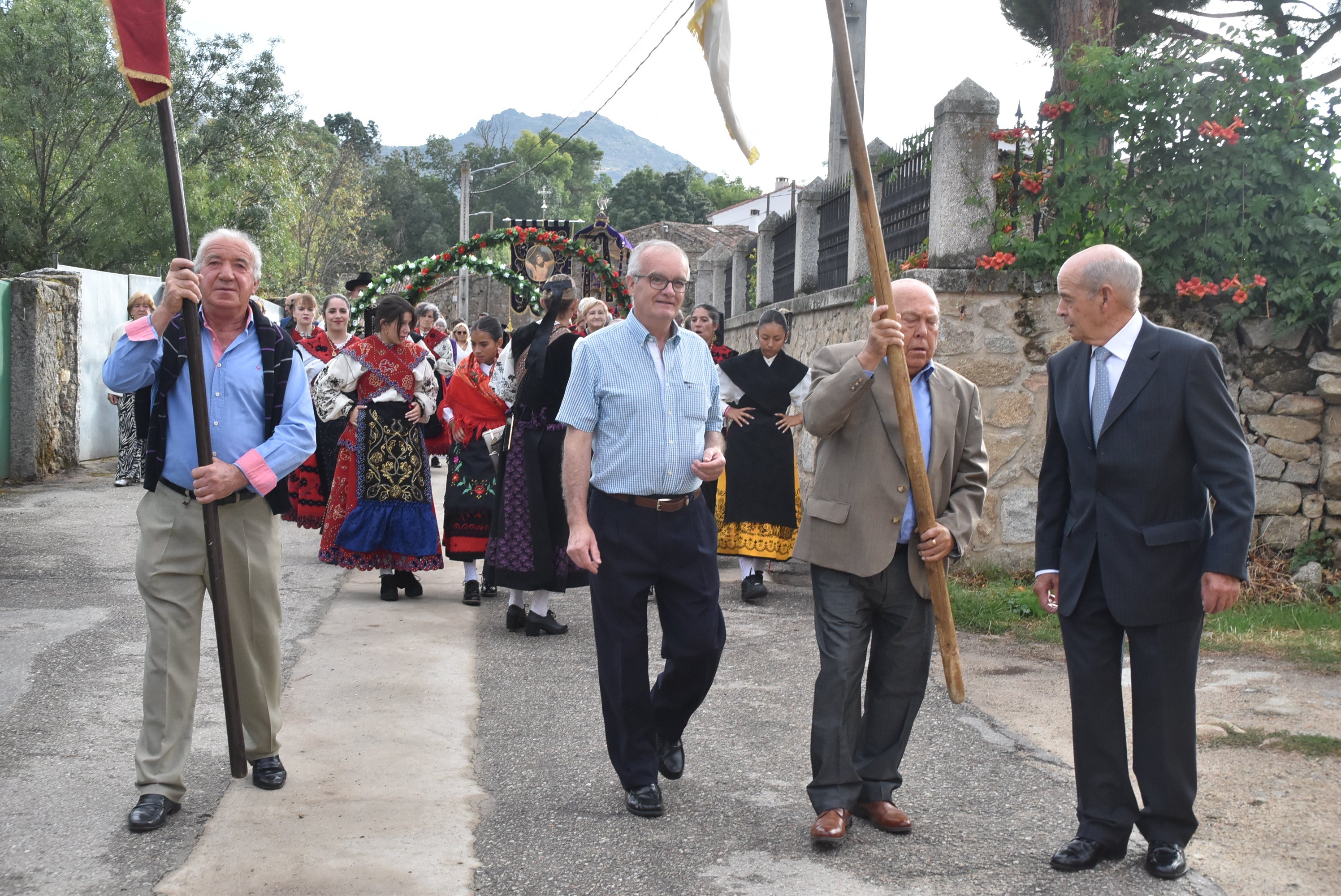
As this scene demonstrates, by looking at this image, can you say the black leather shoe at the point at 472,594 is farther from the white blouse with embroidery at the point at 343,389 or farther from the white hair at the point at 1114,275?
the white hair at the point at 1114,275

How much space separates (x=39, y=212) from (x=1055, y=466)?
75.7 ft


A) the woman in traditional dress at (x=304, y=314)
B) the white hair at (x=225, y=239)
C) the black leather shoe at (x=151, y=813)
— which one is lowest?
the black leather shoe at (x=151, y=813)

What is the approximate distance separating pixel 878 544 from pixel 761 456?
4.64 meters

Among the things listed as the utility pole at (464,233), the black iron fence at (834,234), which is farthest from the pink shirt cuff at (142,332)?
the utility pole at (464,233)

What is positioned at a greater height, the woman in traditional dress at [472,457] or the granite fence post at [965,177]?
the granite fence post at [965,177]

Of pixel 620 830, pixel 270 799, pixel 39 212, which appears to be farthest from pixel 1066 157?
pixel 39 212

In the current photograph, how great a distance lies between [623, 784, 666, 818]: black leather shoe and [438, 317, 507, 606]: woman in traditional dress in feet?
12.6

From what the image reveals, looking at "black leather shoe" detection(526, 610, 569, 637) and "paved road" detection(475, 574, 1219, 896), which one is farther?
"black leather shoe" detection(526, 610, 569, 637)

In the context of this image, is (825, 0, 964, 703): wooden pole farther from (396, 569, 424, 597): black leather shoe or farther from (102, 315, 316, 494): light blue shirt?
(396, 569, 424, 597): black leather shoe

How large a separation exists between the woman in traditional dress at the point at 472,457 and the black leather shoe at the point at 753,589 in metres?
1.72

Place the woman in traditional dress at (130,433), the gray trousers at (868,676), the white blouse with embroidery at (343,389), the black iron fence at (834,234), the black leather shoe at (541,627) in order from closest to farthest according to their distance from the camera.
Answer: the gray trousers at (868,676) < the black leather shoe at (541,627) < the white blouse with embroidery at (343,389) < the black iron fence at (834,234) < the woman in traditional dress at (130,433)

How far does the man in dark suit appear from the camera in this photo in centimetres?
360

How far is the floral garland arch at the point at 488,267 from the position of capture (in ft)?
37.9

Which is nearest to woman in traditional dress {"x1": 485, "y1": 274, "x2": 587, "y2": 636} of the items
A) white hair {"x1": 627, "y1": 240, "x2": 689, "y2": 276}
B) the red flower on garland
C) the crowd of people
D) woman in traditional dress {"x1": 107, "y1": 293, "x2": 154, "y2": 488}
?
the crowd of people
